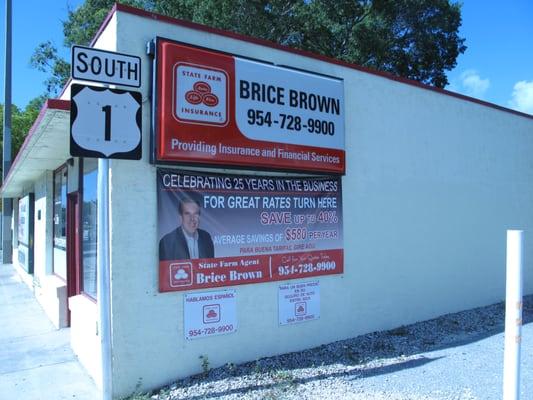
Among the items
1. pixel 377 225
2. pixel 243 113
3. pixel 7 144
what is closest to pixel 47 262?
pixel 243 113

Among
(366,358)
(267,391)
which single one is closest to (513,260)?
(267,391)

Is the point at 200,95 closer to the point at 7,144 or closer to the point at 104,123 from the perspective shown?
the point at 104,123

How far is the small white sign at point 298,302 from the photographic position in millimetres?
6812

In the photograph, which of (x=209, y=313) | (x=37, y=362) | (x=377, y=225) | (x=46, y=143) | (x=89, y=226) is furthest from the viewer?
(x=377, y=225)

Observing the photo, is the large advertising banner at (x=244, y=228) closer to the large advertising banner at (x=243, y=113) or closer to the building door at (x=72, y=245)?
the large advertising banner at (x=243, y=113)

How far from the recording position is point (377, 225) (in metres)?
8.17

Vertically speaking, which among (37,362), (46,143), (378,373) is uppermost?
(46,143)

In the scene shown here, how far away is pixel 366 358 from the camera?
6707 mm

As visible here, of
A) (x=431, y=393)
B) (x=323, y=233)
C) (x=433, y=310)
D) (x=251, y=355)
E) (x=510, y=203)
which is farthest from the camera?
(x=510, y=203)

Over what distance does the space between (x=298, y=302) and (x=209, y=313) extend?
1.44 metres

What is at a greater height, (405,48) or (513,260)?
(405,48)

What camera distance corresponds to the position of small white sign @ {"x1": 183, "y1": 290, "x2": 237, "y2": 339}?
19.5ft

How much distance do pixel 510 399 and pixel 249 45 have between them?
5093 millimetres

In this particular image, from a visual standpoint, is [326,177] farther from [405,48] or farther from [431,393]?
[405,48]
